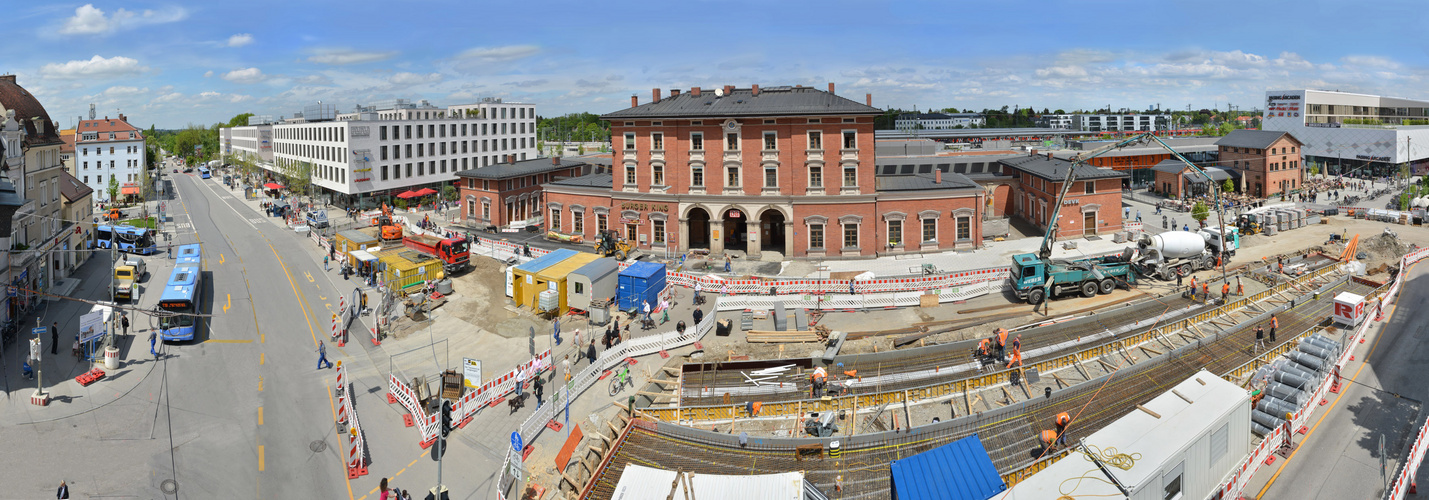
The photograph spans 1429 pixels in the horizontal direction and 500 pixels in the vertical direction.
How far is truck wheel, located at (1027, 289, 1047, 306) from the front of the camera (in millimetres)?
38031

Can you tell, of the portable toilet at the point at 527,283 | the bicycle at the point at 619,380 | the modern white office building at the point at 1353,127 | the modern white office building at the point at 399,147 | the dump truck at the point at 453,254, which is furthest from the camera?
the modern white office building at the point at 1353,127

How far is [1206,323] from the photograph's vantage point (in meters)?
34.5

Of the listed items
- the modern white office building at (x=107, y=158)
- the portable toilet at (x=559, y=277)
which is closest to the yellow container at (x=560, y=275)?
the portable toilet at (x=559, y=277)

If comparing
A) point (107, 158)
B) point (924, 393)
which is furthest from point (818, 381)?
point (107, 158)

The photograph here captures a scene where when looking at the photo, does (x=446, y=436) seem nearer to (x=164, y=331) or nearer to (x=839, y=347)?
(x=839, y=347)

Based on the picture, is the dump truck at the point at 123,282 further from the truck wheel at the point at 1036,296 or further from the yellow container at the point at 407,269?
the truck wheel at the point at 1036,296

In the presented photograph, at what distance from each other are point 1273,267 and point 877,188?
24.3 meters

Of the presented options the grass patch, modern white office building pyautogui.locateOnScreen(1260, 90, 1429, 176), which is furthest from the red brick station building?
modern white office building pyautogui.locateOnScreen(1260, 90, 1429, 176)

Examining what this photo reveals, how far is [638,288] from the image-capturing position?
37625 mm

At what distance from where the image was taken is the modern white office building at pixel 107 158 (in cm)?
9669

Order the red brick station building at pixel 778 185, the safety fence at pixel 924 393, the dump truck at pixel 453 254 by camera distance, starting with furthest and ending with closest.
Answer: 1. the red brick station building at pixel 778 185
2. the dump truck at pixel 453 254
3. the safety fence at pixel 924 393

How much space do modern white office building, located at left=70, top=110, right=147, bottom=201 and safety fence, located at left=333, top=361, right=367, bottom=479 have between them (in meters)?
89.8

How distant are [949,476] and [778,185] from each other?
35.2 m

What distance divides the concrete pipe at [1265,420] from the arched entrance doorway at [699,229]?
3668 centimetres
